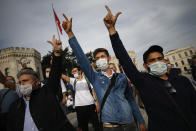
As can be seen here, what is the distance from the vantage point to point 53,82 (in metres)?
2.01

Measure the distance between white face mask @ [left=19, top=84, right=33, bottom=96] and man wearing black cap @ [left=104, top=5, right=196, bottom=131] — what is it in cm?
154

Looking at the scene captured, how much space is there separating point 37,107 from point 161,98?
1.82 metres

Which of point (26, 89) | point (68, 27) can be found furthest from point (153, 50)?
→ point (26, 89)

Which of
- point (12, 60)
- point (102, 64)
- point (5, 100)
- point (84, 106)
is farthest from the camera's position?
point (12, 60)

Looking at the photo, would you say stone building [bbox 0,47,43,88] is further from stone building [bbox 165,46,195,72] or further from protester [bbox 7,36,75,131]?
stone building [bbox 165,46,195,72]

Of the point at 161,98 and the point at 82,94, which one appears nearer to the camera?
the point at 161,98

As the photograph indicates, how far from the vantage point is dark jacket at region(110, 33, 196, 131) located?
150 centimetres

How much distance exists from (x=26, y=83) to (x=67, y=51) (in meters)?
31.8

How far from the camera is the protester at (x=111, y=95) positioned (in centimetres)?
191

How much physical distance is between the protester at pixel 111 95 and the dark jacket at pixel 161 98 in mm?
390

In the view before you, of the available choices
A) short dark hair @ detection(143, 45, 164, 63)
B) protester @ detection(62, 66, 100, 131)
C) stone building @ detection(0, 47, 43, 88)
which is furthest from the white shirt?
stone building @ detection(0, 47, 43, 88)

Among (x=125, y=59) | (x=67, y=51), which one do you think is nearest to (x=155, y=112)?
(x=125, y=59)

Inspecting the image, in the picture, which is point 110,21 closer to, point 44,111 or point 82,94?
point 44,111

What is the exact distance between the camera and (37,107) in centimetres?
181
